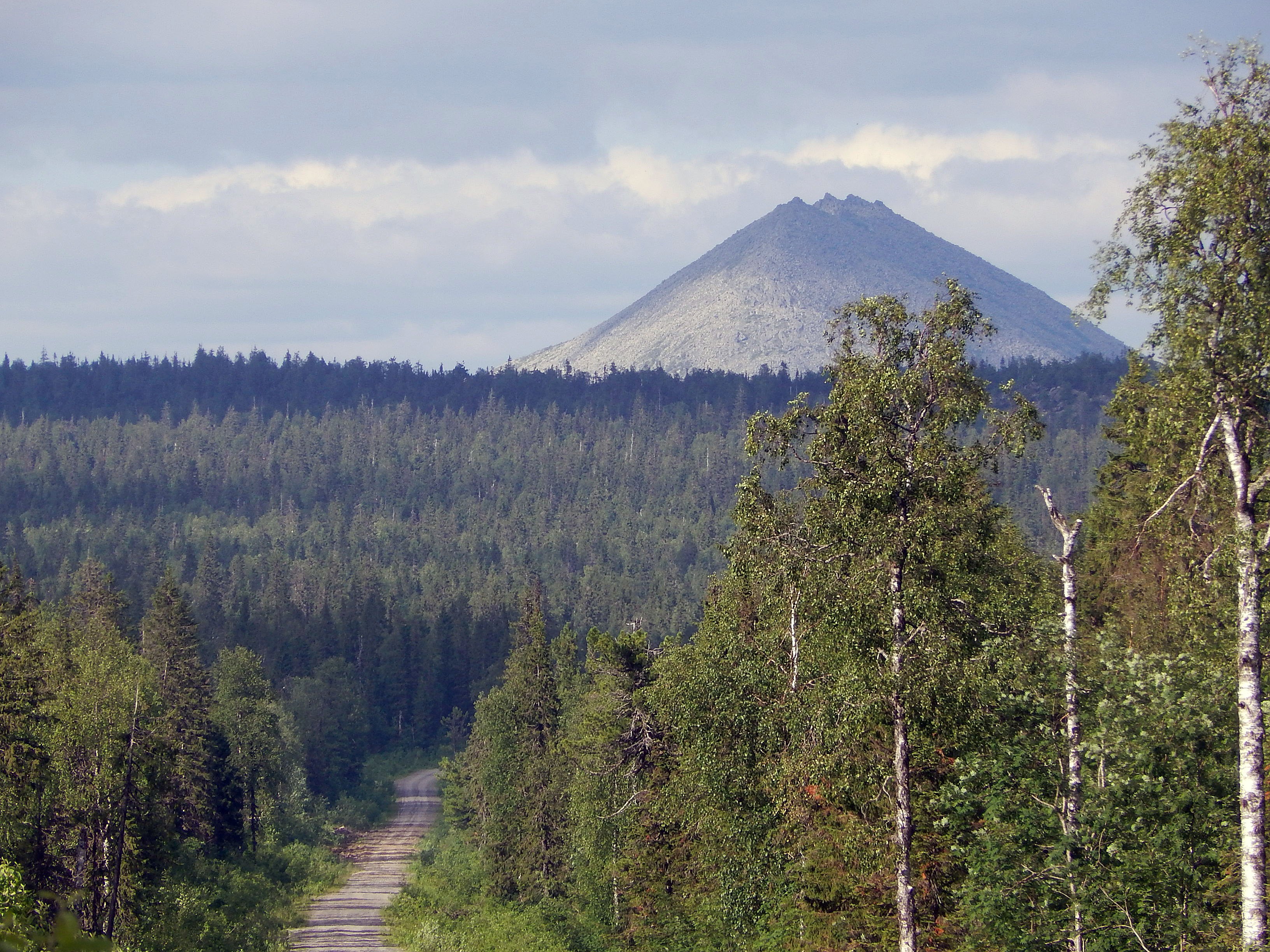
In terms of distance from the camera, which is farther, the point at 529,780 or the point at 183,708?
the point at 183,708

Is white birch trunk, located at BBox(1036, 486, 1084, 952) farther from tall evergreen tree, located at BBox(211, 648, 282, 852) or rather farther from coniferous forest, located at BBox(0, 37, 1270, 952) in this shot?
tall evergreen tree, located at BBox(211, 648, 282, 852)

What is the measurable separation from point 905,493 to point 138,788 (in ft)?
100

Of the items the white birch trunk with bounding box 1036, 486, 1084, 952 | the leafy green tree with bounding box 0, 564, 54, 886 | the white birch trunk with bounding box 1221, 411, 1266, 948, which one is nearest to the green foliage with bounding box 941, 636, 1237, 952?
the white birch trunk with bounding box 1036, 486, 1084, 952

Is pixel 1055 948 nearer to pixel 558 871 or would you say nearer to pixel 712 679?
pixel 712 679

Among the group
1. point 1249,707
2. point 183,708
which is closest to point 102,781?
point 183,708

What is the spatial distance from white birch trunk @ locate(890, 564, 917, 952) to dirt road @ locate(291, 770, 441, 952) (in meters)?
32.6

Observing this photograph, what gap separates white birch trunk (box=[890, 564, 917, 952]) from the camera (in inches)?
816

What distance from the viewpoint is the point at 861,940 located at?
78.5ft

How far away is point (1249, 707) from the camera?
16234 mm

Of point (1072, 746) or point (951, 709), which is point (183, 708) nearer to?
point (951, 709)

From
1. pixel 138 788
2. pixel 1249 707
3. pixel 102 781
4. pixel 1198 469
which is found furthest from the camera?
pixel 138 788

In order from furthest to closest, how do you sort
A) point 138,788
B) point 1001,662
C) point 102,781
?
point 138,788 < point 102,781 < point 1001,662

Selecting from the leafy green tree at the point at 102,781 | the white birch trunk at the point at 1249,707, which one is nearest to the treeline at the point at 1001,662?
the white birch trunk at the point at 1249,707

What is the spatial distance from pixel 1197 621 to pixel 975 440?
4.96 metres
